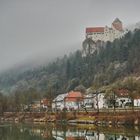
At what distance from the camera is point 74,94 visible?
156 m


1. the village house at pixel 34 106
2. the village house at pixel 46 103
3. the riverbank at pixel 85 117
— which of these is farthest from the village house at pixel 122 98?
the village house at pixel 34 106

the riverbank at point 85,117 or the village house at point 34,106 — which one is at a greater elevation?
the village house at point 34,106

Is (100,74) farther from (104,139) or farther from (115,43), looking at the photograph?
(104,139)

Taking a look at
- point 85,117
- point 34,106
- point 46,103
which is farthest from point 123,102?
point 34,106

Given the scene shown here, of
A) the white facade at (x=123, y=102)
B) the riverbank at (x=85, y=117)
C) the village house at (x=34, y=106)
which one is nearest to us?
the riverbank at (x=85, y=117)

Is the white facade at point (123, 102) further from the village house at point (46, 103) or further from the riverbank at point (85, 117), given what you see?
the village house at point (46, 103)

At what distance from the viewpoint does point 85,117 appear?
100 metres

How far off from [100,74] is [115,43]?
80.7 ft

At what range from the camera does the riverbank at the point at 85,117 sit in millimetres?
81875

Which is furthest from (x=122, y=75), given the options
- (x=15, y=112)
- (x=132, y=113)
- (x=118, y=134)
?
(x=118, y=134)

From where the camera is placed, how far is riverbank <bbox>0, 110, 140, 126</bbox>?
81.9 metres

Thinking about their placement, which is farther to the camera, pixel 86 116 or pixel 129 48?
pixel 129 48

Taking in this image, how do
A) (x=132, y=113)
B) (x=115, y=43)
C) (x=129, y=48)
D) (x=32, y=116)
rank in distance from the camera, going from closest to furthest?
(x=132, y=113), (x=32, y=116), (x=129, y=48), (x=115, y=43)

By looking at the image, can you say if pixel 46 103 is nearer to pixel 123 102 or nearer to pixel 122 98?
pixel 123 102
